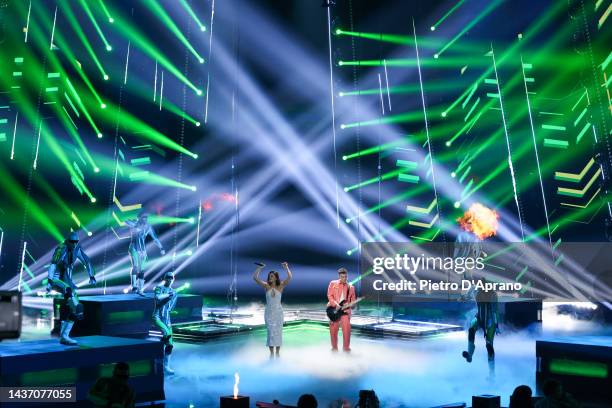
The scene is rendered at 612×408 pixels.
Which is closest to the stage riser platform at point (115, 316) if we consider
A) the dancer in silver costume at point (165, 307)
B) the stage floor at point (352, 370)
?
the stage floor at point (352, 370)

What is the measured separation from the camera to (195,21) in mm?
15969

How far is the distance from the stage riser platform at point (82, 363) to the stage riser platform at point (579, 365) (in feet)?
12.9

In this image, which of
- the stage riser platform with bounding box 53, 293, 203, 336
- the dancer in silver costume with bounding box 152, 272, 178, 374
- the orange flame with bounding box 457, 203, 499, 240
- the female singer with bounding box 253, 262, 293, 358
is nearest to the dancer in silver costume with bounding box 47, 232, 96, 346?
the dancer in silver costume with bounding box 152, 272, 178, 374

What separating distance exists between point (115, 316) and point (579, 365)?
23.2 ft

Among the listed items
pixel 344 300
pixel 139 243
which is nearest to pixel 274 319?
pixel 344 300

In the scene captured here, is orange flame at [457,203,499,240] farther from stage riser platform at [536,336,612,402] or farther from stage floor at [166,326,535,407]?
stage riser platform at [536,336,612,402]

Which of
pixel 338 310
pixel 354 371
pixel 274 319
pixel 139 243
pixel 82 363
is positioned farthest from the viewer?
pixel 139 243

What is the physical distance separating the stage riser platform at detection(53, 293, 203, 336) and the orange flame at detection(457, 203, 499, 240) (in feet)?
20.7

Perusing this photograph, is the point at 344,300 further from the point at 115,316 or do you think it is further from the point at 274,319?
the point at 115,316

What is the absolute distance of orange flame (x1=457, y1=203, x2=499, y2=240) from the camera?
1338 centimetres

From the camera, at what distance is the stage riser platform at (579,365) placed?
20.6ft

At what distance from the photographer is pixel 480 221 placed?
14.5 metres

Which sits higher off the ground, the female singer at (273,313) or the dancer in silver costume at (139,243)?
the dancer in silver costume at (139,243)

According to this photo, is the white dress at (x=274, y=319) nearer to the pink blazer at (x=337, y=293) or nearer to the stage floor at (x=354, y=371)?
the stage floor at (x=354, y=371)
